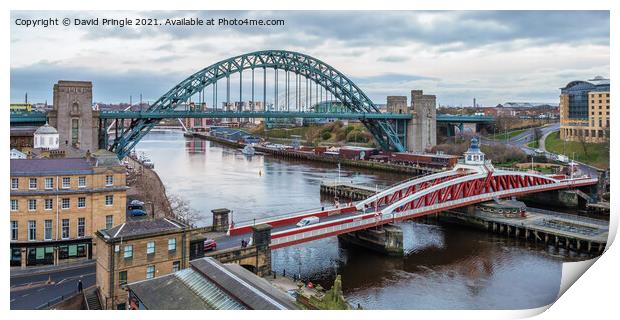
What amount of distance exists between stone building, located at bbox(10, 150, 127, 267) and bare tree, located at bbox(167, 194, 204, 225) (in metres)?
3.24

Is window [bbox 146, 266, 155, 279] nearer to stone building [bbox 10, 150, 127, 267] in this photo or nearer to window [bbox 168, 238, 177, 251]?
window [bbox 168, 238, 177, 251]

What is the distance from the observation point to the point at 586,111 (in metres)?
21.8

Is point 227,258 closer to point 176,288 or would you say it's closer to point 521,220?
point 176,288

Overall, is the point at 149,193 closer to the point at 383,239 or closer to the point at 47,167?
the point at 47,167

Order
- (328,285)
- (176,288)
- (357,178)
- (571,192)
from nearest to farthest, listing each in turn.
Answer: (176,288) → (328,285) → (571,192) → (357,178)

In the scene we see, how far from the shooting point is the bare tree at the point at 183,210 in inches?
531

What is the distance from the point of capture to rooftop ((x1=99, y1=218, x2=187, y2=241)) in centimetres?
707

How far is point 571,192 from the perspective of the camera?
1736cm

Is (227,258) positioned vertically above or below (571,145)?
below

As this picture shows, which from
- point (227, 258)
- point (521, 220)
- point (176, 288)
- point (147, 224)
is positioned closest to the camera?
point (176, 288)

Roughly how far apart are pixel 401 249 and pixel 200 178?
12.6 metres

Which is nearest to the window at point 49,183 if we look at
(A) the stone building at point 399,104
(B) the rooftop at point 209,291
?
(B) the rooftop at point 209,291

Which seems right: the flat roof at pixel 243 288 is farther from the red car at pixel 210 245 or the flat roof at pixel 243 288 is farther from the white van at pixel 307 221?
→ the white van at pixel 307 221

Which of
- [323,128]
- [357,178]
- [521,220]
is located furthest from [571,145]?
[323,128]
